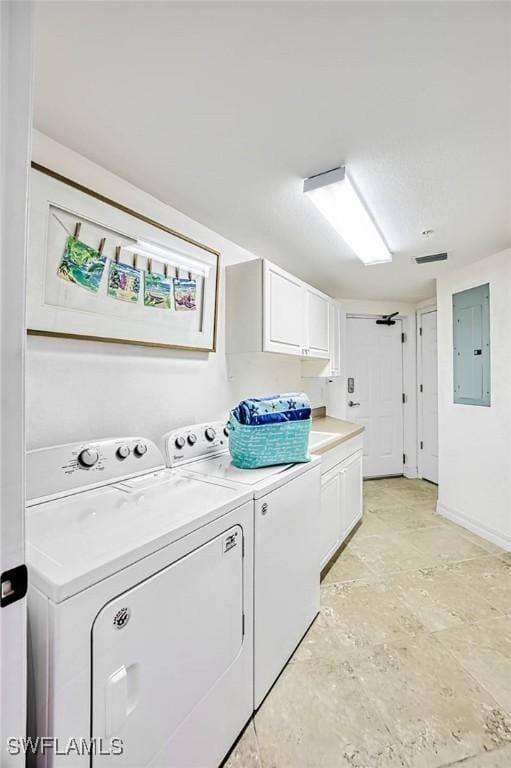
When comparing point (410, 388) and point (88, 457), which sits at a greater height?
point (410, 388)

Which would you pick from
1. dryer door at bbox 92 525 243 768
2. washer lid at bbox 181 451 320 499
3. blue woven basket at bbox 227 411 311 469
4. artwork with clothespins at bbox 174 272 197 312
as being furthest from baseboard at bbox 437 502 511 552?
artwork with clothespins at bbox 174 272 197 312

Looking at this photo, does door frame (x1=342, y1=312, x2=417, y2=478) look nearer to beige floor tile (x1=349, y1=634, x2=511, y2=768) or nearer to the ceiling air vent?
the ceiling air vent

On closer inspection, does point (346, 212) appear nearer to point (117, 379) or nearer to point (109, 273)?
point (109, 273)

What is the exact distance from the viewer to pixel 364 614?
204cm

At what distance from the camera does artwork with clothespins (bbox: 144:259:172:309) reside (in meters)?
1.75

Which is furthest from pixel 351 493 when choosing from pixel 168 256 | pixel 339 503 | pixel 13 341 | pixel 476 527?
pixel 13 341

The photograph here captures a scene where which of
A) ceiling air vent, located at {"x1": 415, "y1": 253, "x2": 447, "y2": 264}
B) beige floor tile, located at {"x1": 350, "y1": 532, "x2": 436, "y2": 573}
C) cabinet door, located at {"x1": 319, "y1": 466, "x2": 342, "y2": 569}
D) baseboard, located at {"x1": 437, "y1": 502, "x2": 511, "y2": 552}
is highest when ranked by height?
ceiling air vent, located at {"x1": 415, "y1": 253, "x2": 447, "y2": 264}

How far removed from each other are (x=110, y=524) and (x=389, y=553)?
2386mm

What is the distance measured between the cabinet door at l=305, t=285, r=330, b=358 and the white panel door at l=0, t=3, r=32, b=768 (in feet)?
7.76

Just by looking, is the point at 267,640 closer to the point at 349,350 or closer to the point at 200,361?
the point at 200,361

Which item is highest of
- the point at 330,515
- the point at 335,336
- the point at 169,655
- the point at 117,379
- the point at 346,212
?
the point at 346,212

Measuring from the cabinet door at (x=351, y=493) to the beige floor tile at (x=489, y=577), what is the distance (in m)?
0.74

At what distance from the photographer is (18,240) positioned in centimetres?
60

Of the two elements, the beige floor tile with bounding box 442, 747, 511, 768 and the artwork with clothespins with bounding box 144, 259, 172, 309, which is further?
the artwork with clothespins with bounding box 144, 259, 172, 309
